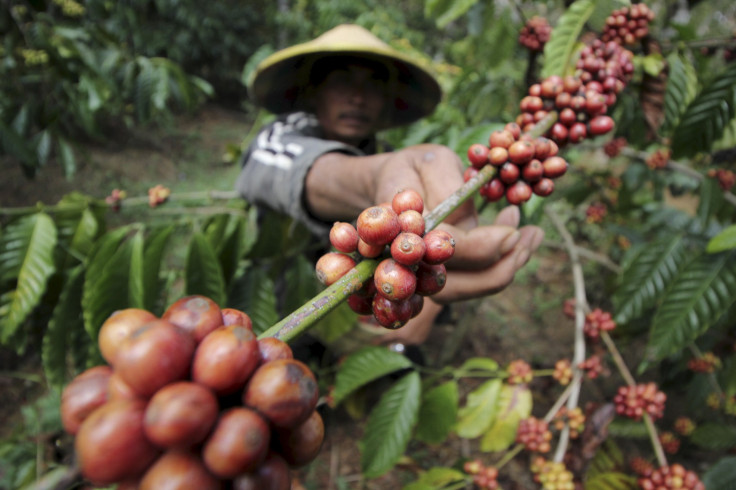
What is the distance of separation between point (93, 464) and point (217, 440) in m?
0.11

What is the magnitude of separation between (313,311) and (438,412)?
4.65 feet

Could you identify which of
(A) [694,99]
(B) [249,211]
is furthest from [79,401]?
(A) [694,99]

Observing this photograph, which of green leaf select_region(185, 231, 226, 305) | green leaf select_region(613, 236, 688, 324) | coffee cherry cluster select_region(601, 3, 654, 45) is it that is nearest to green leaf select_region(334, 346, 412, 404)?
green leaf select_region(185, 231, 226, 305)

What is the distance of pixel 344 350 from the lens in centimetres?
221

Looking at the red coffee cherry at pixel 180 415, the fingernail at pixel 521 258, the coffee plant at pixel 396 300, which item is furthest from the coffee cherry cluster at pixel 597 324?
the red coffee cherry at pixel 180 415

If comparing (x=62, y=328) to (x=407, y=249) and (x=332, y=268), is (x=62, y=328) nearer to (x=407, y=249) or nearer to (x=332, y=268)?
(x=332, y=268)

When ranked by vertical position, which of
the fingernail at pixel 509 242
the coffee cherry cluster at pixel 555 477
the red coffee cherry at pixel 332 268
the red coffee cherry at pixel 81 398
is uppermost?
the red coffee cherry at pixel 332 268

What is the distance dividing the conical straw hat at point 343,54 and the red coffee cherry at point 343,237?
3.88ft

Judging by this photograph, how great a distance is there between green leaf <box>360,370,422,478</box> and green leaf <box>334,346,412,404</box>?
81 mm

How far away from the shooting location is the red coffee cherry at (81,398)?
41 centimetres


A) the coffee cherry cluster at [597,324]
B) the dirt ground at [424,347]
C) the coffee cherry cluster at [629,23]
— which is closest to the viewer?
the coffee cherry cluster at [629,23]

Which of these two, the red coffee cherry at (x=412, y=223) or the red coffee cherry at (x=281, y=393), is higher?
the red coffee cherry at (x=412, y=223)

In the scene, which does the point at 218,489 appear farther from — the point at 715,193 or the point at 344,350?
the point at 715,193

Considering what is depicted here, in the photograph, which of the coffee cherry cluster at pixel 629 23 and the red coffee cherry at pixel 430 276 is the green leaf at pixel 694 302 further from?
the red coffee cherry at pixel 430 276
